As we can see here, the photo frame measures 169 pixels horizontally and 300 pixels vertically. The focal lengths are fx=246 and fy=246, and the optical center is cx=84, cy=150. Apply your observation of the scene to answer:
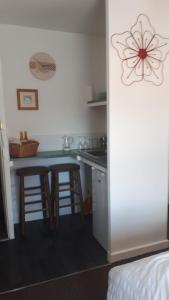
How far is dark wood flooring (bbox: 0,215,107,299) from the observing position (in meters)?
2.11

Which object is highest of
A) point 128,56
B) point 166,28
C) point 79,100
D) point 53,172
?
point 166,28

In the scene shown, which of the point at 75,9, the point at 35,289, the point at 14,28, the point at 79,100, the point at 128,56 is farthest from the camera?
the point at 79,100

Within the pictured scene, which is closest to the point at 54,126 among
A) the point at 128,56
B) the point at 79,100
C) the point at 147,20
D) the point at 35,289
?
the point at 79,100

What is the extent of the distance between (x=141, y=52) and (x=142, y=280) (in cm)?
180

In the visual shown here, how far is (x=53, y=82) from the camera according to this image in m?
3.18

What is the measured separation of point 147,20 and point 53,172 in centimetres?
185

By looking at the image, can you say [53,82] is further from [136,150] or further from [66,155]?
[136,150]

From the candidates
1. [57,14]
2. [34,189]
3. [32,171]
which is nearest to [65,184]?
[34,189]

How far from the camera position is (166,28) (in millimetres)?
2205

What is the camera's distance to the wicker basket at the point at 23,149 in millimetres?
2793

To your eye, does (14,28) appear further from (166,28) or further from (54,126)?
(166,28)

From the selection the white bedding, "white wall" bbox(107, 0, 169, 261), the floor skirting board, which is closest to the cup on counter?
"white wall" bbox(107, 0, 169, 261)

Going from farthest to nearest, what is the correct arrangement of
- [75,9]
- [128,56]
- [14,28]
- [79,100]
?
[79,100], [14,28], [75,9], [128,56]

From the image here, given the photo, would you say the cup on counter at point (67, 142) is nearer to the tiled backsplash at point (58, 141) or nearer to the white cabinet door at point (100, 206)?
the tiled backsplash at point (58, 141)
